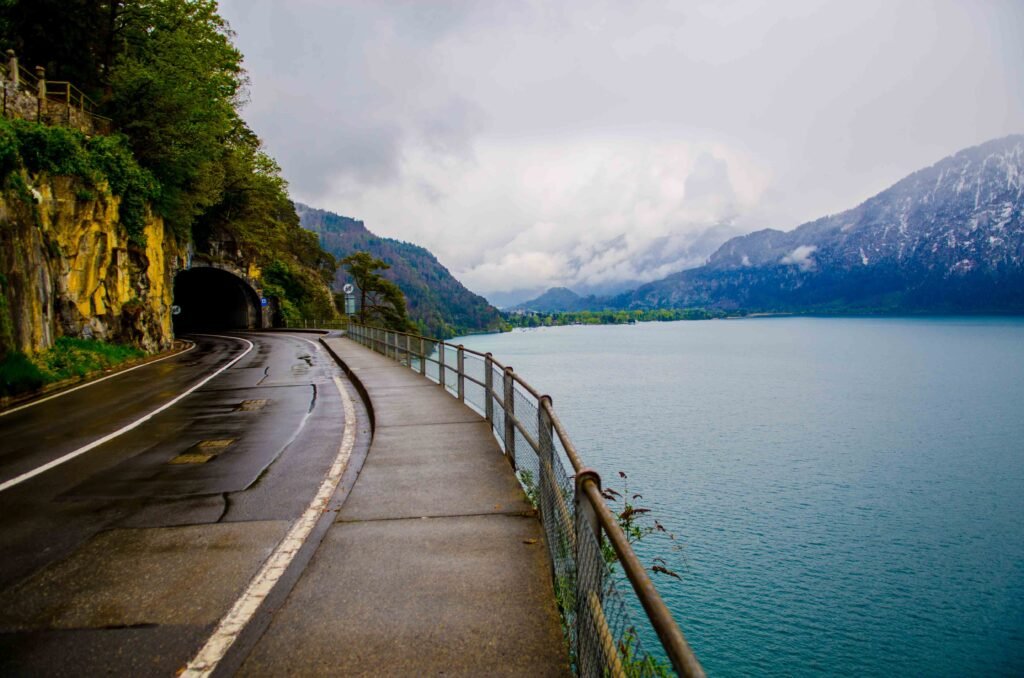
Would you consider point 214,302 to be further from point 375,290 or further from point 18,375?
point 18,375

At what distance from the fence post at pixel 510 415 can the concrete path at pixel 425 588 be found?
0.29 metres

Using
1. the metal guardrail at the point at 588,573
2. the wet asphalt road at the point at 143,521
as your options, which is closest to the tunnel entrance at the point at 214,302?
the wet asphalt road at the point at 143,521

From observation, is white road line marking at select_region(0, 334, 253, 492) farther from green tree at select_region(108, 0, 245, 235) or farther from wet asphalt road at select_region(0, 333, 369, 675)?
green tree at select_region(108, 0, 245, 235)

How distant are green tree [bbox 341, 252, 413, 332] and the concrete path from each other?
69791 millimetres

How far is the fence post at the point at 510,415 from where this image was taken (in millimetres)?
7746

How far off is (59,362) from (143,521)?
55.0 ft

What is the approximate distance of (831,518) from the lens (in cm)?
1959

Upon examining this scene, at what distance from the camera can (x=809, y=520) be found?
19266mm

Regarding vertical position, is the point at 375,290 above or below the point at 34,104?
below

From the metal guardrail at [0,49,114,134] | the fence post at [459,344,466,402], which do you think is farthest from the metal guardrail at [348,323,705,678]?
the metal guardrail at [0,49,114,134]

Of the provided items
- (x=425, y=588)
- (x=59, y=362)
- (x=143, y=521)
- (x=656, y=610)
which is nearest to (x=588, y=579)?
(x=656, y=610)

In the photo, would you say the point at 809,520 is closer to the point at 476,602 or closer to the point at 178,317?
the point at 476,602

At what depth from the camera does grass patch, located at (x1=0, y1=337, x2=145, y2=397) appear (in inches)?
619

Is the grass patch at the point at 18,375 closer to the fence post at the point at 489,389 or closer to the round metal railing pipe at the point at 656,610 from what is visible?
the fence post at the point at 489,389
